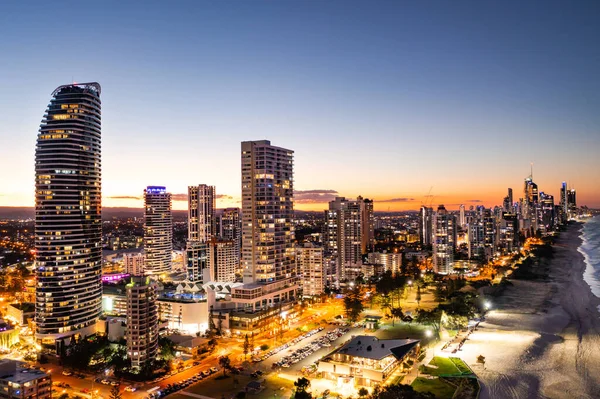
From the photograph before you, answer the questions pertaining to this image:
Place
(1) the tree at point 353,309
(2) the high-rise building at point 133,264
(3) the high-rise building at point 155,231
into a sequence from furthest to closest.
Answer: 1. (2) the high-rise building at point 133,264
2. (3) the high-rise building at point 155,231
3. (1) the tree at point 353,309

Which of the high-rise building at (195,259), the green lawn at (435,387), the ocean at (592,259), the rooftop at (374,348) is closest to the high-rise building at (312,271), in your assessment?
the high-rise building at (195,259)

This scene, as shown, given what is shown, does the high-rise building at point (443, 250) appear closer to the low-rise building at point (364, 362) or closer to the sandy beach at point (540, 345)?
the sandy beach at point (540, 345)

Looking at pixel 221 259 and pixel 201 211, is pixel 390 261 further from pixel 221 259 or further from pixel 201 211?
pixel 201 211

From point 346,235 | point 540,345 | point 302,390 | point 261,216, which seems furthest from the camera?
point 346,235

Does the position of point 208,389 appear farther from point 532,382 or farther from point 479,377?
point 532,382

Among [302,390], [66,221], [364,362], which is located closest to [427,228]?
[364,362]

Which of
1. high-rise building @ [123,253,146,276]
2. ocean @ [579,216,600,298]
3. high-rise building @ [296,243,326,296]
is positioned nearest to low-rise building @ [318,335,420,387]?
high-rise building @ [296,243,326,296]

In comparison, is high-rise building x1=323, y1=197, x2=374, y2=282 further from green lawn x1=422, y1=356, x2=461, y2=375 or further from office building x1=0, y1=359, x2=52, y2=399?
office building x1=0, y1=359, x2=52, y2=399
